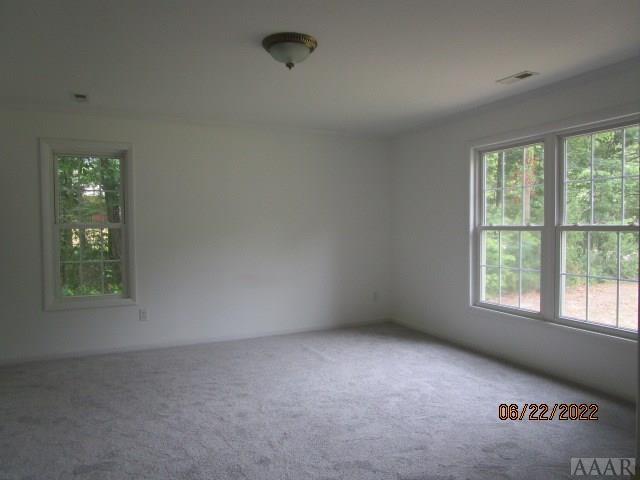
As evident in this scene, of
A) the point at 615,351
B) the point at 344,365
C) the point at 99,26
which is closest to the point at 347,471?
the point at 344,365

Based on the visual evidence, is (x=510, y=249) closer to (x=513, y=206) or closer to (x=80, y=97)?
(x=513, y=206)

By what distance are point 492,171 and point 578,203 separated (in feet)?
3.29

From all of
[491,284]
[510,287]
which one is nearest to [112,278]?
[491,284]

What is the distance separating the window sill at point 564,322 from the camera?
342 centimetres

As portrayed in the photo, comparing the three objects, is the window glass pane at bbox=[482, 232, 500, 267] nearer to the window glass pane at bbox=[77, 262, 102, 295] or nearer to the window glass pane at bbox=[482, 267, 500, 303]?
the window glass pane at bbox=[482, 267, 500, 303]

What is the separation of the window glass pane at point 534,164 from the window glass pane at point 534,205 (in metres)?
0.06

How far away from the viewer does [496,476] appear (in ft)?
7.88

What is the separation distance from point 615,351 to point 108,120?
4.88 m

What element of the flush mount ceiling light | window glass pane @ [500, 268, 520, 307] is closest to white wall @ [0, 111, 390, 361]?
window glass pane @ [500, 268, 520, 307]

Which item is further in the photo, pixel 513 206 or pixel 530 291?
pixel 513 206

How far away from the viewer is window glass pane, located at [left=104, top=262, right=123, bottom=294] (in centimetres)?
479

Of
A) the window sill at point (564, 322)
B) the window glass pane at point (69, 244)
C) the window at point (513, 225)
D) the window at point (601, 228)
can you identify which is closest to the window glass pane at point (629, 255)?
the window at point (601, 228)

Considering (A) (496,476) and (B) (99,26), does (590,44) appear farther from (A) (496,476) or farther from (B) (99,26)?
(B) (99,26)

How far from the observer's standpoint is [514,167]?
4340mm
